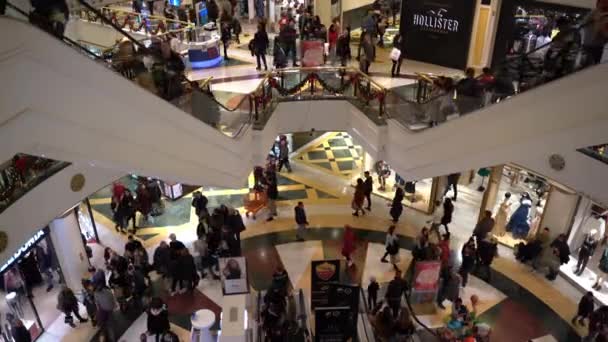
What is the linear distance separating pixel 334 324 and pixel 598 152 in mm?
4860

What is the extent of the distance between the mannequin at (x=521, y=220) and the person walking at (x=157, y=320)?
8315 mm

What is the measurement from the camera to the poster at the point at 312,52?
45.3ft

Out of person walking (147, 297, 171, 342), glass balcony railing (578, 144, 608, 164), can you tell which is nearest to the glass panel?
person walking (147, 297, 171, 342)

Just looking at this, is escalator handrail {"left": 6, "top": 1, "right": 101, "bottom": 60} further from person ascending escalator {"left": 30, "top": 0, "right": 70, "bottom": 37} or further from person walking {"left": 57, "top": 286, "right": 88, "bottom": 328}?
person walking {"left": 57, "top": 286, "right": 88, "bottom": 328}

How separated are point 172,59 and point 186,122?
1536 millimetres

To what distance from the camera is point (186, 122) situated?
26.8ft

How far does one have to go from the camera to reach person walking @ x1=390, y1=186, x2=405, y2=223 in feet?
41.9

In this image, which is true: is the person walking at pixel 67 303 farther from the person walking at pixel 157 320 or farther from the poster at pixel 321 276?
the poster at pixel 321 276

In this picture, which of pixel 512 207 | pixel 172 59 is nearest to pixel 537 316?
pixel 512 207

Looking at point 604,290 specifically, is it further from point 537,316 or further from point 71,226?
point 71,226

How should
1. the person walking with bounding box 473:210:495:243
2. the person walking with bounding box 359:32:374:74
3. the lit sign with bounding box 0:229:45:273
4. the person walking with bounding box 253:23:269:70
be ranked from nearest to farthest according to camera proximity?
1. the lit sign with bounding box 0:229:45:273
2. the person walking with bounding box 473:210:495:243
3. the person walking with bounding box 359:32:374:74
4. the person walking with bounding box 253:23:269:70

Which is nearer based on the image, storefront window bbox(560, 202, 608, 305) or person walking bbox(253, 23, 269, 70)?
storefront window bbox(560, 202, 608, 305)

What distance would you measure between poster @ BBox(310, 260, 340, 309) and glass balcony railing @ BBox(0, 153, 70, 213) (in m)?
4.52

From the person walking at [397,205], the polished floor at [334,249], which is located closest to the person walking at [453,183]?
the polished floor at [334,249]
